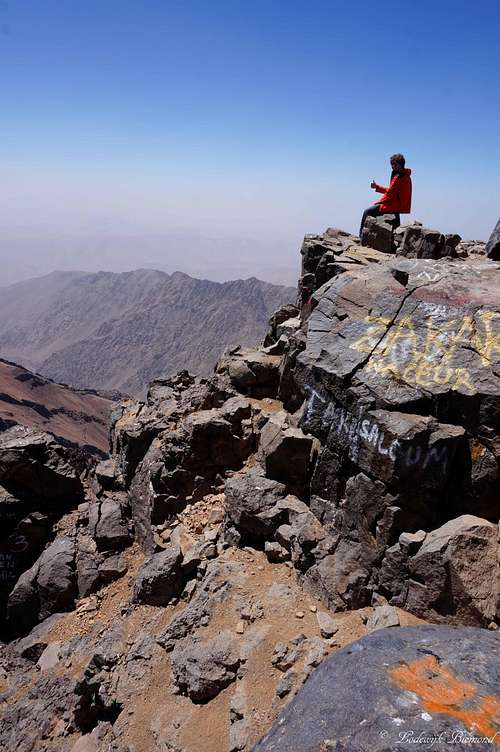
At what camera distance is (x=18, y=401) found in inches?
4166

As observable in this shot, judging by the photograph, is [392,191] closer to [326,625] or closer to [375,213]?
[375,213]

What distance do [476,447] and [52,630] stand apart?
1323 cm

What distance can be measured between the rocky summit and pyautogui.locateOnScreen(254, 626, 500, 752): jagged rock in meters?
0.03

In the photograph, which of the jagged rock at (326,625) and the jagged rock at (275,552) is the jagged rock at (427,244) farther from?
the jagged rock at (326,625)

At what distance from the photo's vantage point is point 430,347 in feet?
35.2

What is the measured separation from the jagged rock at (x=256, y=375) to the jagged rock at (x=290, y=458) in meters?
3.63

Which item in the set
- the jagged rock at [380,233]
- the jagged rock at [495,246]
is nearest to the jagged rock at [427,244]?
the jagged rock at [380,233]

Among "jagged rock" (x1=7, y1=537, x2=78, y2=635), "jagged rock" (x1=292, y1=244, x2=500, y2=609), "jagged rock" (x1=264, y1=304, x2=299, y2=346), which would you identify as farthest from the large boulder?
"jagged rock" (x1=7, y1=537, x2=78, y2=635)

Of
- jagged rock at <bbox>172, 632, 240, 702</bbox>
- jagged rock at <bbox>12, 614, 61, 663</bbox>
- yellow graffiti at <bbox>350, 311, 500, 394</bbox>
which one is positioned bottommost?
jagged rock at <bbox>12, 614, 61, 663</bbox>

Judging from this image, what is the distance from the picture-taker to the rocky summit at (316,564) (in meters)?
6.96

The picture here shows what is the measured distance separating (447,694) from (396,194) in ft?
48.9

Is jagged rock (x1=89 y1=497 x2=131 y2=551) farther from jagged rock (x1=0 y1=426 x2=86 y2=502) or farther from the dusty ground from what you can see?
the dusty ground

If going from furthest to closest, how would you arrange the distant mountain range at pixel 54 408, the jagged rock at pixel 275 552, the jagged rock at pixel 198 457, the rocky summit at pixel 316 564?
1. the distant mountain range at pixel 54 408
2. the jagged rock at pixel 198 457
3. the jagged rock at pixel 275 552
4. the rocky summit at pixel 316 564

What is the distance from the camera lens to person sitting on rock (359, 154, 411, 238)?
1636 centimetres
